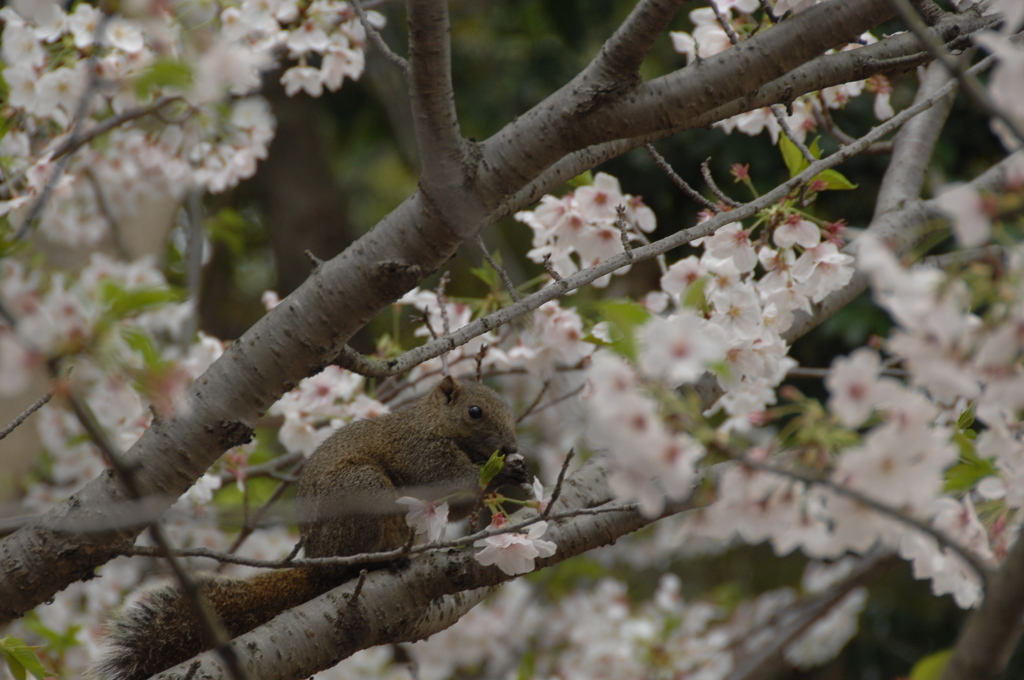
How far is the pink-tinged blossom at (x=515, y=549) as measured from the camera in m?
1.74

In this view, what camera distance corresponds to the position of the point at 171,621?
205 cm

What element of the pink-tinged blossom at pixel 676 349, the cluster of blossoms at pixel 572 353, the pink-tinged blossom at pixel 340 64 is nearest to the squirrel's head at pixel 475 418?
the cluster of blossoms at pixel 572 353

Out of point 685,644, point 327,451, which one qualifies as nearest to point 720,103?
point 327,451

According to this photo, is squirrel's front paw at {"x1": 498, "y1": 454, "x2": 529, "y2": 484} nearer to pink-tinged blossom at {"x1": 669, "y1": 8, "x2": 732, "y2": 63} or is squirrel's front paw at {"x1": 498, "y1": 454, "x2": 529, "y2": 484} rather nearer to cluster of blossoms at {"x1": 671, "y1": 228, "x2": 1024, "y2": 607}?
pink-tinged blossom at {"x1": 669, "y1": 8, "x2": 732, "y2": 63}

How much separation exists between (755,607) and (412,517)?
175 inches

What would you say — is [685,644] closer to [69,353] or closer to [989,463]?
[989,463]

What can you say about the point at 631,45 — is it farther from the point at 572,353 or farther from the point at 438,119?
the point at 572,353

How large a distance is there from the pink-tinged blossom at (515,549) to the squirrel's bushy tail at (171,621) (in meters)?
0.73

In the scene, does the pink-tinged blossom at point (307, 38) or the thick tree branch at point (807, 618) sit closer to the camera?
the pink-tinged blossom at point (307, 38)

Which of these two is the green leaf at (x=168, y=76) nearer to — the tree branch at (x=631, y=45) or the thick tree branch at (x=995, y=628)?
the tree branch at (x=631, y=45)

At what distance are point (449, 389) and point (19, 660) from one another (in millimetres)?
1419

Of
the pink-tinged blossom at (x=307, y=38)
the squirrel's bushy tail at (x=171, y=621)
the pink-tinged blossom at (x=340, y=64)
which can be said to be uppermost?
the pink-tinged blossom at (x=307, y=38)

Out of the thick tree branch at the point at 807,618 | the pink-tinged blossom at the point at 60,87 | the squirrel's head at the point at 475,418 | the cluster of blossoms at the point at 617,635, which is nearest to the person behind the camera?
the pink-tinged blossom at the point at 60,87

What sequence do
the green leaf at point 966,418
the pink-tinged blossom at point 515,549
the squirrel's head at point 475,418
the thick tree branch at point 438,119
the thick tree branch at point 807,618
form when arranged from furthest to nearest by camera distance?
the thick tree branch at point 807,618, the squirrel's head at point 475,418, the pink-tinged blossom at point 515,549, the green leaf at point 966,418, the thick tree branch at point 438,119
